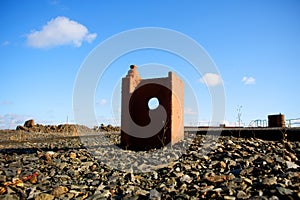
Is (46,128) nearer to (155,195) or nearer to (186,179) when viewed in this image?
(186,179)

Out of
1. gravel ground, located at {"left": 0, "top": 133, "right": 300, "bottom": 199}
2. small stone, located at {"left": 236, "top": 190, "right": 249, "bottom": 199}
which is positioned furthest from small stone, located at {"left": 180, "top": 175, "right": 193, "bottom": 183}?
small stone, located at {"left": 236, "top": 190, "right": 249, "bottom": 199}

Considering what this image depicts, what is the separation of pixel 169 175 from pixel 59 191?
2.36 m

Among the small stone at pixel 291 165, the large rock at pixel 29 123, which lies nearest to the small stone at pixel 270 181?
the small stone at pixel 291 165

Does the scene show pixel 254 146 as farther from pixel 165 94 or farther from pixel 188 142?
→ pixel 165 94

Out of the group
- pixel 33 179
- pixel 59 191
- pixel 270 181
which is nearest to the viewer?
pixel 270 181

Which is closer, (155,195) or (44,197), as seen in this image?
(155,195)

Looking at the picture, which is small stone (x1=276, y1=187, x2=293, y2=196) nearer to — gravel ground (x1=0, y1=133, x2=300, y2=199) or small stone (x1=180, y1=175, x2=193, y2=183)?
gravel ground (x1=0, y1=133, x2=300, y2=199)

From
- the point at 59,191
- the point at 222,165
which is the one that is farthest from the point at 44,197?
the point at 222,165

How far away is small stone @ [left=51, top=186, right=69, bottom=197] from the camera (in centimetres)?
533

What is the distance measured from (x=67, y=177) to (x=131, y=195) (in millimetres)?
2091

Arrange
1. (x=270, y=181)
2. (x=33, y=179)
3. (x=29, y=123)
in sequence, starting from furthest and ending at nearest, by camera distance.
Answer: (x=29, y=123) → (x=33, y=179) → (x=270, y=181)

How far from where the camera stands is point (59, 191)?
17.7 ft

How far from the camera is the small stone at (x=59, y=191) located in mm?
5328

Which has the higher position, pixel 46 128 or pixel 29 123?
pixel 29 123
